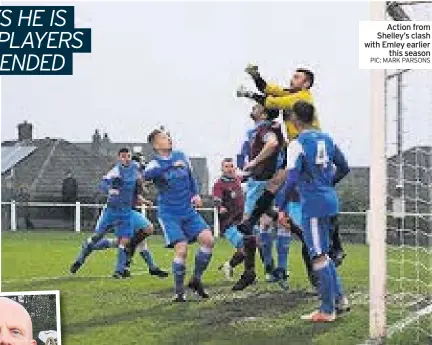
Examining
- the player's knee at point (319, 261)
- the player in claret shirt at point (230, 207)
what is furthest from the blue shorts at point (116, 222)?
the player's knee at point (319, 261)

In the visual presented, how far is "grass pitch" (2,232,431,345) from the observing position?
294 inches

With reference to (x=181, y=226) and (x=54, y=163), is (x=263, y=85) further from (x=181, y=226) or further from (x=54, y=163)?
(x=54, y=163)

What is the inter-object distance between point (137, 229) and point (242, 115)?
683 mm

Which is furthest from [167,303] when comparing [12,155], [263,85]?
[263,85]

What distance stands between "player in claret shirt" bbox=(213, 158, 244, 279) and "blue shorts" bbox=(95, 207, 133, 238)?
39cm

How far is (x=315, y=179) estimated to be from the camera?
752 centimetres

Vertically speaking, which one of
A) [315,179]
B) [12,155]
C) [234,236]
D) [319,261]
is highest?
[12,155]

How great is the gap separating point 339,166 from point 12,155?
1370 millimetres

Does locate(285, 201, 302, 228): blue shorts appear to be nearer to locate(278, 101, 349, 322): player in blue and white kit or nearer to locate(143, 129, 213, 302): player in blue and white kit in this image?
locate(278, 101, 349, 322): player in blue and white kit

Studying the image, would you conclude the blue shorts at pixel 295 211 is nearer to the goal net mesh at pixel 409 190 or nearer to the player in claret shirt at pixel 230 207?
the player in claret shirt at pixel 230 207

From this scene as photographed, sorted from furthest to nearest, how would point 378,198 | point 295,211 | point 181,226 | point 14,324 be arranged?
1. point 181,226
2. point 295,211
3. point 378,198
4. point 14,324

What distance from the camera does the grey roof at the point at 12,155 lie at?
752cm

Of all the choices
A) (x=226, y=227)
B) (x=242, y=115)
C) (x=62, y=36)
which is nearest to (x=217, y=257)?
(x=226, y=227)

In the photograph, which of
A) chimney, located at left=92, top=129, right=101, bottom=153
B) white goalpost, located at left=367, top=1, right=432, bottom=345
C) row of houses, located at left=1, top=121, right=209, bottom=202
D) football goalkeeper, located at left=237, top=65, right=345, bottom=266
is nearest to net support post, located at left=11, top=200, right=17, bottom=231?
row of houses, located at left=1, top=121, right=209, bottom=202
